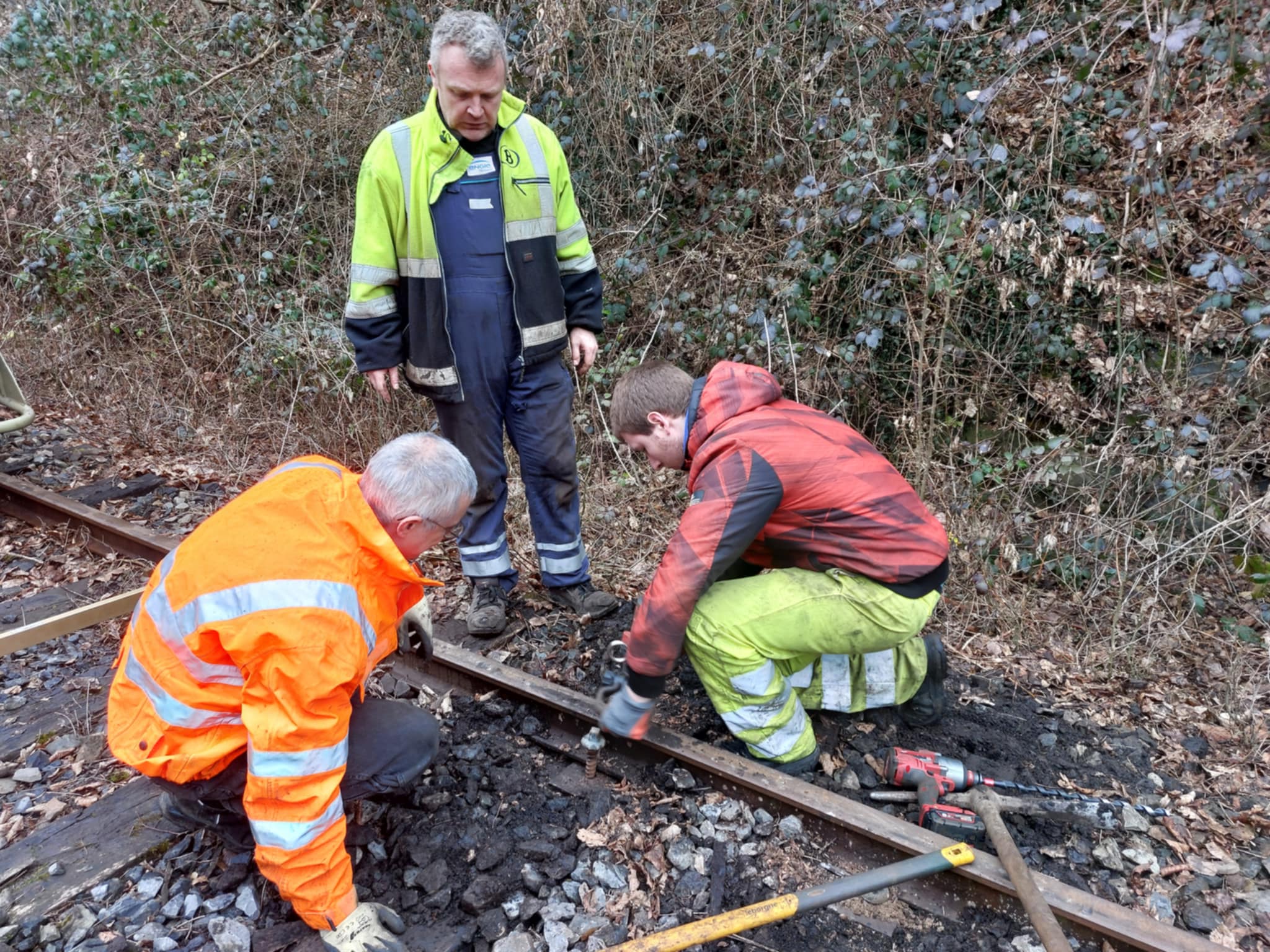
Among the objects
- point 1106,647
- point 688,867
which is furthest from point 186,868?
point 1106,647

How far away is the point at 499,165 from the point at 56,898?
318 cm

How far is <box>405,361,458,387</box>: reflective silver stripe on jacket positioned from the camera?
146 inches

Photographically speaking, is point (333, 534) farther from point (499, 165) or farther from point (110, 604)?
point (110, 604)

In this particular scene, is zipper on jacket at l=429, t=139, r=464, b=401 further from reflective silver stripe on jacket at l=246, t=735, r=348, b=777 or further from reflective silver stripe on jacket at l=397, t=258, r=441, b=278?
reflective silver stripe on jacket at l=246, t=735, r=348, b=777

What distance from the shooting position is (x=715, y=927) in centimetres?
226

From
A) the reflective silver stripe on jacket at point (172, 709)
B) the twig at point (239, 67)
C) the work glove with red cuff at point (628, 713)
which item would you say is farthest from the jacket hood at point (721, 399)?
the twig at point (239, 67)

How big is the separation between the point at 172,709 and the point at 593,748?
58.8 inches

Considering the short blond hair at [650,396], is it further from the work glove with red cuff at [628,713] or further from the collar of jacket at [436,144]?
the collar of jacket at [436,144]

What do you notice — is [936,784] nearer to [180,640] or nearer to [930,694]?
[930,694]

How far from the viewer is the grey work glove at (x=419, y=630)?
10.5 feet

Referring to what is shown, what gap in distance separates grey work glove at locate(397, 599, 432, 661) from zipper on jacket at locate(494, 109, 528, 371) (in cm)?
124

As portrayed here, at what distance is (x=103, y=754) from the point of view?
3.37 metres

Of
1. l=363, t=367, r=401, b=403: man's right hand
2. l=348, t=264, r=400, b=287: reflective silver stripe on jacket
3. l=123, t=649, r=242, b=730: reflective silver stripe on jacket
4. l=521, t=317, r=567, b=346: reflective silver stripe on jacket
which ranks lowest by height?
l=123, t=649, r=242, b=730: reflective silver stripe on jacket

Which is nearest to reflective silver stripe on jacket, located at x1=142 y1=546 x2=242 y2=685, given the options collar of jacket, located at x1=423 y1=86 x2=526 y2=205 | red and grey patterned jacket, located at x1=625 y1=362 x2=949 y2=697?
red and grey patterned jacket, located at x1=625 y1=362 x2=949 y2=697
